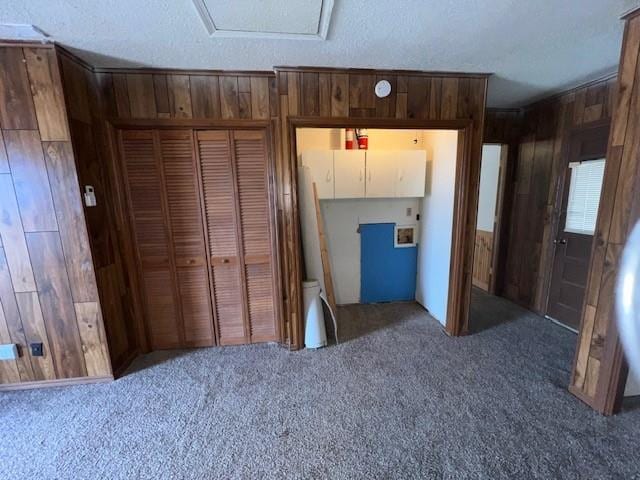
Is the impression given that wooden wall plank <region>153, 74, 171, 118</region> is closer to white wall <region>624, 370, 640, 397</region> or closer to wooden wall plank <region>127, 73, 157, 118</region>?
wooden wall plank <region>127, 73, 157, 118</region>

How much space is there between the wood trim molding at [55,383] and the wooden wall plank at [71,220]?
2.14 ft

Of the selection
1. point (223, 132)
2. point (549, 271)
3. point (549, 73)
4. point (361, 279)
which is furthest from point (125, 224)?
point (549, 271)

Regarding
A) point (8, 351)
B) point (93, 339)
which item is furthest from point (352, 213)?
point (8, 351)

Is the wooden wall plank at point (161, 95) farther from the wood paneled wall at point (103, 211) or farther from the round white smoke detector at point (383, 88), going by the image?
the round white smoke detector at point (383, 88)

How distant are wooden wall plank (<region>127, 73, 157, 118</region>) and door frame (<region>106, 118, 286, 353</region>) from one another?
0.20ft

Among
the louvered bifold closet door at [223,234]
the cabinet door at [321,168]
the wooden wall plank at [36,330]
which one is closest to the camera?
the wooden wall plank at [36,330]

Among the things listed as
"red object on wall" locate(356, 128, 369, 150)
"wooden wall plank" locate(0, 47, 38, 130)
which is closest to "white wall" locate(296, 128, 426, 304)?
"red object on wall" locate(356, 128, 369, 150)

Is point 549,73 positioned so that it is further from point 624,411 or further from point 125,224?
point 125,224

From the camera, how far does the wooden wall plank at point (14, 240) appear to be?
185 cm

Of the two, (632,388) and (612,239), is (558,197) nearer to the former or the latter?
(612,239)

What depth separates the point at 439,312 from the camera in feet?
9.89

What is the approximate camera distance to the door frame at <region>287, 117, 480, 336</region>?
227 centimetres

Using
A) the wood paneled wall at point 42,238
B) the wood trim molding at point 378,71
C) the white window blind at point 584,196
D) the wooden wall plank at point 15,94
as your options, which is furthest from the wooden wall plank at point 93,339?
the white window blind at point 584,196

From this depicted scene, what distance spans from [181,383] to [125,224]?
4.53 feet
